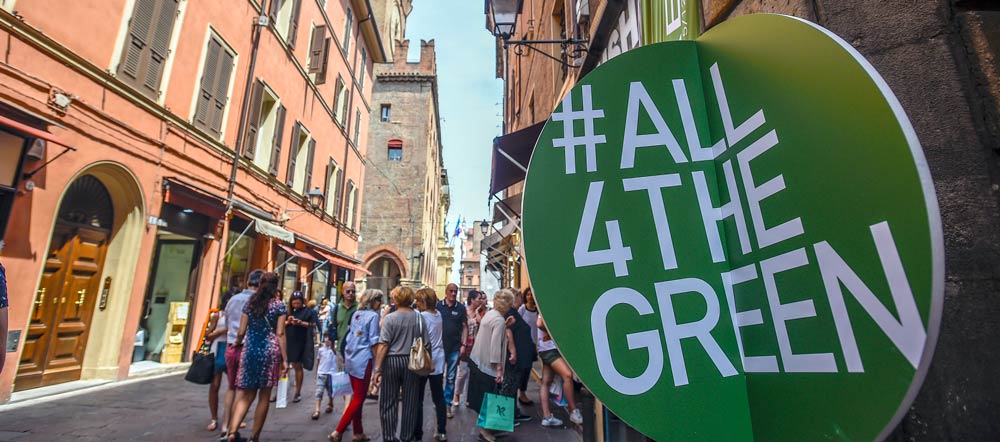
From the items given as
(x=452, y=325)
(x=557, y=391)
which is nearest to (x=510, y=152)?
(x=452, y=325)

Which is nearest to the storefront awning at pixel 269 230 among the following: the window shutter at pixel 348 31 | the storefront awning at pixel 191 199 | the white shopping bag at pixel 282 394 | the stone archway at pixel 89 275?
the storefront awning at pixel 191 199

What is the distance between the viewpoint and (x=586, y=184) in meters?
0.94

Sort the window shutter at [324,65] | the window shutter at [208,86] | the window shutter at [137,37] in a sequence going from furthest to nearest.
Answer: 1. the window shutter at [324,65]
2. the window shutter at [208,86]
3. the window shutter at [137,37]

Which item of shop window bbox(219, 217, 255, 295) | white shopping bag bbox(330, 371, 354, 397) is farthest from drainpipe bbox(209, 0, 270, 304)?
white shopping bag bbox(330, 371, 354, 397)

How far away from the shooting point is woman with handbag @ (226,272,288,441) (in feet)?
12.6

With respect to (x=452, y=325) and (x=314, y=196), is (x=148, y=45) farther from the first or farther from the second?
(x=452, y=325)

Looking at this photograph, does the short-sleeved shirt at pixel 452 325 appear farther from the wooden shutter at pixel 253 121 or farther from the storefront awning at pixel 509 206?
the wooden shutter at pixel 253 121

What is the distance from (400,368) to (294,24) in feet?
36.9

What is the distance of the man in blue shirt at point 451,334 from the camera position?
5.74 m

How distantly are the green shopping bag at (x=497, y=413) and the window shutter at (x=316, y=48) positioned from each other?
11983 millimetres

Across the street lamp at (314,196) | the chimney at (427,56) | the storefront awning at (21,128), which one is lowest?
the storefront awning at (21,128)

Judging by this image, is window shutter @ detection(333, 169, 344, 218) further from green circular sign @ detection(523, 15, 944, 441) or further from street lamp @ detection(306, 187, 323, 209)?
green circular sign @ detection(523, 15, 944, 441)

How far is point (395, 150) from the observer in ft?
92.3

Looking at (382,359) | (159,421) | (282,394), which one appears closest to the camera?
(382,359)
